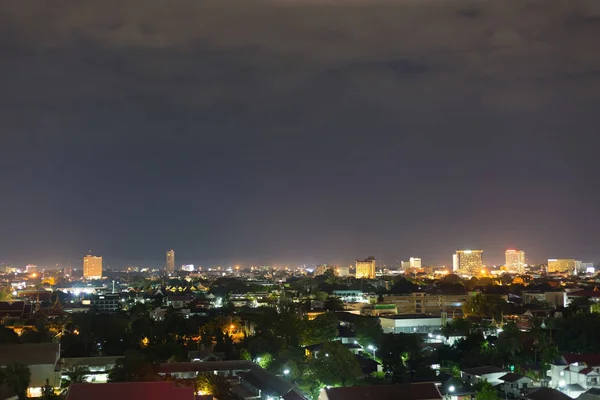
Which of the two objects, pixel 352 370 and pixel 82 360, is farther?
pixel 82 360

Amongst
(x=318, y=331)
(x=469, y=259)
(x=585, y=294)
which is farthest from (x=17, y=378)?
(x=469, y=259)

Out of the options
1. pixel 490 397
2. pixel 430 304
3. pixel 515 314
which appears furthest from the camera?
pixel 430 304

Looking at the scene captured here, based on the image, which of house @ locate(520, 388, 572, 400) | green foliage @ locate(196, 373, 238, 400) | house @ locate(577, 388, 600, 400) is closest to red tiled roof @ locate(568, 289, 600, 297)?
house @ locate(577, 388, 600, 400)

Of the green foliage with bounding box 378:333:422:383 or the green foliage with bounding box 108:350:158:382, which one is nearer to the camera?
the green foliage with bounding box 108:350:158:382

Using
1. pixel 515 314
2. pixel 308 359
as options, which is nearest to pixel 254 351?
pixel 308 359

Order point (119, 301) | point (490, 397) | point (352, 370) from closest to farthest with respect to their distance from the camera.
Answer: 1. point (490, 397)
2. point (352, 370)
3. point (119, 301)

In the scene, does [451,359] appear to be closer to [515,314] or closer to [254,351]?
[254,351]

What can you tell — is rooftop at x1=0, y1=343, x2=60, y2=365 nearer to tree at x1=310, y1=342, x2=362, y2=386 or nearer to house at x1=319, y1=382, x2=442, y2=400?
tree at x1=310, y1=342, x2=362, y2=386
